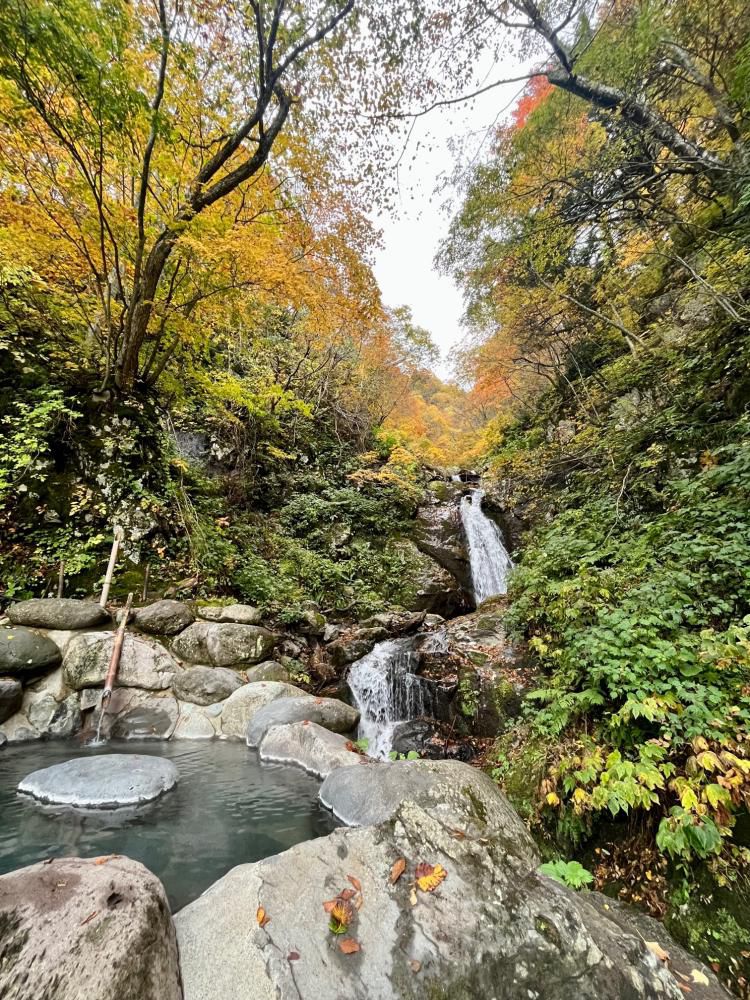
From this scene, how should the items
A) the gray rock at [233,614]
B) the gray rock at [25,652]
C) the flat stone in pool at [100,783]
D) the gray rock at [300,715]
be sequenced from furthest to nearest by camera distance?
1. the gray rock at [233,614]
2. the gray rock at [300,715]
3. the gray rock at [25,652]
4. the flat stone in pool at [100,783]

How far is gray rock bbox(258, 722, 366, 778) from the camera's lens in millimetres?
4746

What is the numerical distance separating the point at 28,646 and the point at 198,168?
26.3ft

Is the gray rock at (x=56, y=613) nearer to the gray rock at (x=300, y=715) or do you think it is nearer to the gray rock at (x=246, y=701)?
the gray rock at (x=246, y=701)

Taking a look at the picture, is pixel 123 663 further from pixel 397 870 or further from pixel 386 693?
pixel 397 870

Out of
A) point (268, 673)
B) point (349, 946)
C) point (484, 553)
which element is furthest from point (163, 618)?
point (484, 553)

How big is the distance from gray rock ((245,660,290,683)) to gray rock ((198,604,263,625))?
0.81 meters

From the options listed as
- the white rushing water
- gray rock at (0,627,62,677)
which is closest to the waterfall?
the white rushing water

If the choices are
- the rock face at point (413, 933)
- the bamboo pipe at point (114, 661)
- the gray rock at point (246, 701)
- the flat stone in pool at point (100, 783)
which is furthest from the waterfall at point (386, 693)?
the rock face at point (413, 933)

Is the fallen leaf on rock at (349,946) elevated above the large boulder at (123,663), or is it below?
below

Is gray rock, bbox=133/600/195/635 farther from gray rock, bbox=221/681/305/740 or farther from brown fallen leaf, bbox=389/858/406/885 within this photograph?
brown fallen leaf, bbox=389/858/406/885

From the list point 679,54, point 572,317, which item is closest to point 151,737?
point 679,54

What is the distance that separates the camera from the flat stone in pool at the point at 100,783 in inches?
152

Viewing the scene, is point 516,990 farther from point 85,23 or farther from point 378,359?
point 378,359

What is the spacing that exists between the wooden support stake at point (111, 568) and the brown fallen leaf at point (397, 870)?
5.73 m
